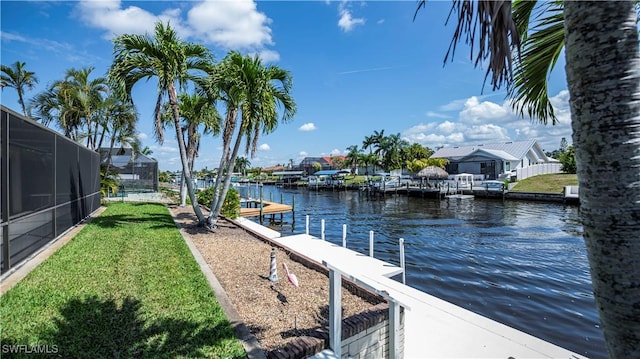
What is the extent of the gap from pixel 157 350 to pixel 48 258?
4.80m

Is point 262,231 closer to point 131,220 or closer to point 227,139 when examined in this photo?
point 227,139

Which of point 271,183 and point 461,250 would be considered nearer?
point 461,250

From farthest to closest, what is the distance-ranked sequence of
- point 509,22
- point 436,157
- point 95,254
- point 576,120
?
point 436,157
point 95,254
point 509,22
point 576,120

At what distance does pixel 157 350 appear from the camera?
3434 mm

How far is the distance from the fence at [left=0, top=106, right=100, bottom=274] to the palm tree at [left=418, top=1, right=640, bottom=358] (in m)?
7.25

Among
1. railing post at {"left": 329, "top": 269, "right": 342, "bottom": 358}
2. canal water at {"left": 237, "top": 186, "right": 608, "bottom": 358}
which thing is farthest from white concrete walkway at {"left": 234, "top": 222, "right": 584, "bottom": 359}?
canal water at {"left": 237, "top": 186, "right": 608, "bottom": 358}

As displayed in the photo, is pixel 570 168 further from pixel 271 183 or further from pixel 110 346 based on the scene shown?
pixel 271 183

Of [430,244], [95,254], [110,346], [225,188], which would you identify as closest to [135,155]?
[225,188]

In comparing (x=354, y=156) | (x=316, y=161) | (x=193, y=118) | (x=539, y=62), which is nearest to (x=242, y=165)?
(x=316, y=161)

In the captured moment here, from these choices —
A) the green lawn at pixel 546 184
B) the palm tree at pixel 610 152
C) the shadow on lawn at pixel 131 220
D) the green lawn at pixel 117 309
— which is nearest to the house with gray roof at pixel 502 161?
the green lawn at pixel 546 184

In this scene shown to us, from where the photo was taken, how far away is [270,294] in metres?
5.54

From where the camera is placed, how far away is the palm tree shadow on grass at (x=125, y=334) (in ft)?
11.2

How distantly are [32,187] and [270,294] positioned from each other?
539 cm

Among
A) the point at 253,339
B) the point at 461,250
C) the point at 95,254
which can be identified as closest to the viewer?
the point at 253,339
